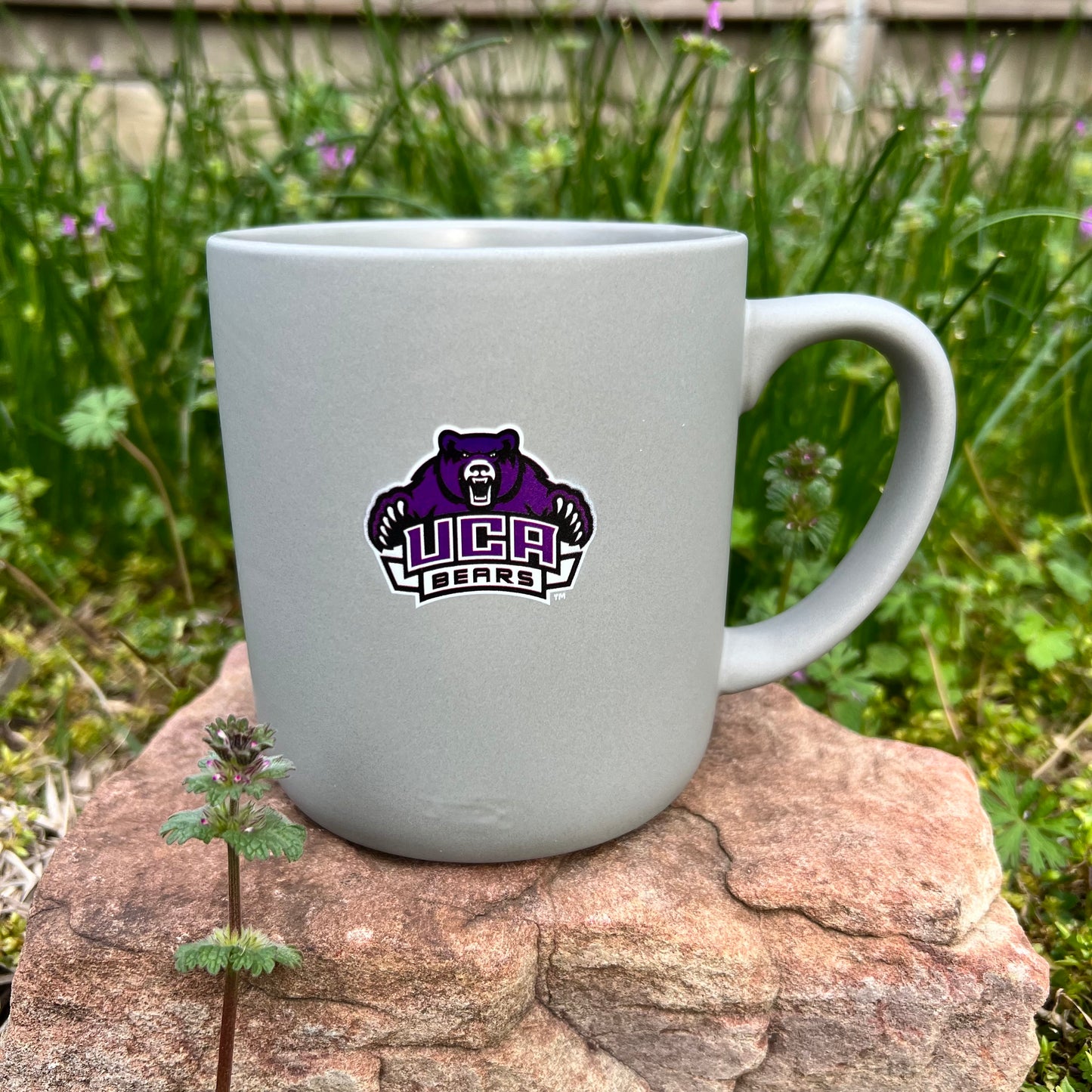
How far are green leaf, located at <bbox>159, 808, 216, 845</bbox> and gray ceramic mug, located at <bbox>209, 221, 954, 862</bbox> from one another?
12 centimetres

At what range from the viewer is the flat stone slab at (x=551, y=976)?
0.87m

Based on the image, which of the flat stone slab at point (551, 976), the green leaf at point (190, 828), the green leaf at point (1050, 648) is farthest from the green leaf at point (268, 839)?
the green leaf at point (1050, 648)

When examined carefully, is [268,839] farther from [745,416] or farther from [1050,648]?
[1050,648]

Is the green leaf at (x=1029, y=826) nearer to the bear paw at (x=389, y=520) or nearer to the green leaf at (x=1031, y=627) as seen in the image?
the green leaf at (x=1031, y=627)

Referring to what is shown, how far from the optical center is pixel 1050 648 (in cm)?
139

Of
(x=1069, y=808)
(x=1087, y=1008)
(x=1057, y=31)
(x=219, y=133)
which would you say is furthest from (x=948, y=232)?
(x=1057, y=31)

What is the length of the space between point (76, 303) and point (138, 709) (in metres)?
0.60

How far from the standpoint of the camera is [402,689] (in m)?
0.82

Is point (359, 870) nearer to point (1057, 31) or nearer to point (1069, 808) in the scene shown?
point (1069, 808)

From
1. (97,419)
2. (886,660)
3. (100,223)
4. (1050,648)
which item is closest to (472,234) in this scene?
(97,419)

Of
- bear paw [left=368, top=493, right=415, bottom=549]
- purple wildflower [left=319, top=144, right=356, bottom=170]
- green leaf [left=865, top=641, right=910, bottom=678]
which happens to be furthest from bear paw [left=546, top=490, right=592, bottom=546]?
purple wildflower [left=319, top=144, right=356, bottom=170]

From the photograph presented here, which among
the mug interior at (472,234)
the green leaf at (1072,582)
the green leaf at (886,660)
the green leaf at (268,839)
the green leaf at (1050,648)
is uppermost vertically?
the mug interior at (472,234)

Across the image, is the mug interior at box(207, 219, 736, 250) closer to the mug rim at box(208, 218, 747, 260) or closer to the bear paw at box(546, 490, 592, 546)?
the mug rim at box(208, 218, 747, 260)

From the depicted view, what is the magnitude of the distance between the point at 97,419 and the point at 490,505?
81cm
